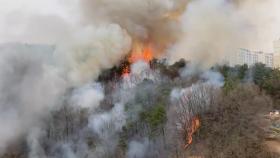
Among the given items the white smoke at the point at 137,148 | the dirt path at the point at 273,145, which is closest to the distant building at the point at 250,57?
the dirt path at the point at 273,145

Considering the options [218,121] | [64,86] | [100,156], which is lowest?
[100,156]

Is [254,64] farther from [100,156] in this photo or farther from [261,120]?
[100,156]

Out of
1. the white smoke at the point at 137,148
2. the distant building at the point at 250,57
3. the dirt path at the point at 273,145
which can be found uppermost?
the distant building at the point at 250,57

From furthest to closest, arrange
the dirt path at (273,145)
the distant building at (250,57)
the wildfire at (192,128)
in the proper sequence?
the distant building at (250,57) < the wildfire at (192,128) < the dirt path at (273,145)

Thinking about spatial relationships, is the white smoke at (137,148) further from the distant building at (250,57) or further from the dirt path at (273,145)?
the distant building at (250,57)

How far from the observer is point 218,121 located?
1186 inches

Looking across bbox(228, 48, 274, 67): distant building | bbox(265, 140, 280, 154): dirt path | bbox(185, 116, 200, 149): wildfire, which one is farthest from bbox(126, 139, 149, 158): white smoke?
bbox(228, 48, 274, 67): distant building

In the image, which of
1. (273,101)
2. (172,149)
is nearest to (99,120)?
(172,149)

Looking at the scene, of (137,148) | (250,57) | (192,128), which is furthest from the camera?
(250,57)

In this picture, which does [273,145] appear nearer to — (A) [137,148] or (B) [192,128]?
(B) [192,128]

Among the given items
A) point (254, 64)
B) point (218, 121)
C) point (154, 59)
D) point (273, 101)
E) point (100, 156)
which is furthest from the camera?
point (154, 59)

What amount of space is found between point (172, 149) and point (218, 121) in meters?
3.74

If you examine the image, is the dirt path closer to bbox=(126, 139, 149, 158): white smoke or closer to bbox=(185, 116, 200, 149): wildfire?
bbox=(185, 116, 200, 149): wildfire

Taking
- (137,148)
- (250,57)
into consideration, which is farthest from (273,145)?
(250,57)
